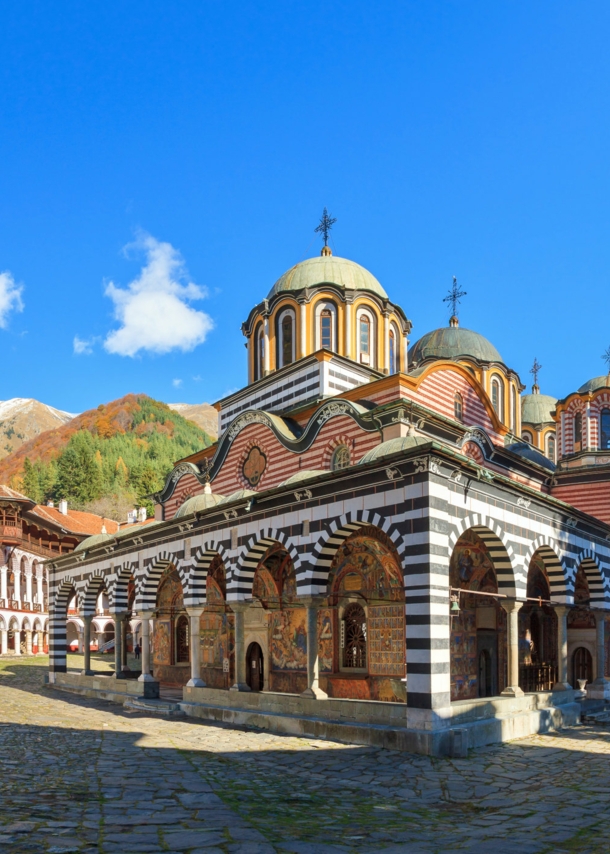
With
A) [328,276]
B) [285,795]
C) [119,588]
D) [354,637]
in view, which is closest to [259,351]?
[328,276]

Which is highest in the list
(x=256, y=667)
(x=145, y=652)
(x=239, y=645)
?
(x=239, y=645)

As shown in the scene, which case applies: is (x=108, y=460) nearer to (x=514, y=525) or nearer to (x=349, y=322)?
(x=349, y=322)

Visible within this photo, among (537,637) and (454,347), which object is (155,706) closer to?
(537,637)

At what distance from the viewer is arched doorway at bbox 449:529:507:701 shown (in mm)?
15633

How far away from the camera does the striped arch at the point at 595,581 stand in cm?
1695

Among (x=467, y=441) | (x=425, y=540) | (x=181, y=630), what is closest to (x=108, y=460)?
(x=181, y=630)

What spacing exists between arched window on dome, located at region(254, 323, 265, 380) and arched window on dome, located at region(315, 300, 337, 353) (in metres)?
1.78

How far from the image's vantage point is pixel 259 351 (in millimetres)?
22234

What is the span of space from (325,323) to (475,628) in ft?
29.2

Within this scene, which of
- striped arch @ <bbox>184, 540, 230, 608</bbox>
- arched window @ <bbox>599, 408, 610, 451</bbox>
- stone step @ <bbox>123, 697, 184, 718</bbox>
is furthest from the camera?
arched window @ <bbox>599, 408, 610, 451</bbox>

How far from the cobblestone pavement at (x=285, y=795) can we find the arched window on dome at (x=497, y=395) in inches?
617

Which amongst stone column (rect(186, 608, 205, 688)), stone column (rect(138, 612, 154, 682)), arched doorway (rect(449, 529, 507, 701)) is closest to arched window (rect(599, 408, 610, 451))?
arched doorway (rect(449, 529, 507, 701))

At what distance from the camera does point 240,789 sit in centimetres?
851

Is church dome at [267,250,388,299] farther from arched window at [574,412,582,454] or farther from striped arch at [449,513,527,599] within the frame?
striped arch at [449,513,527,599]
